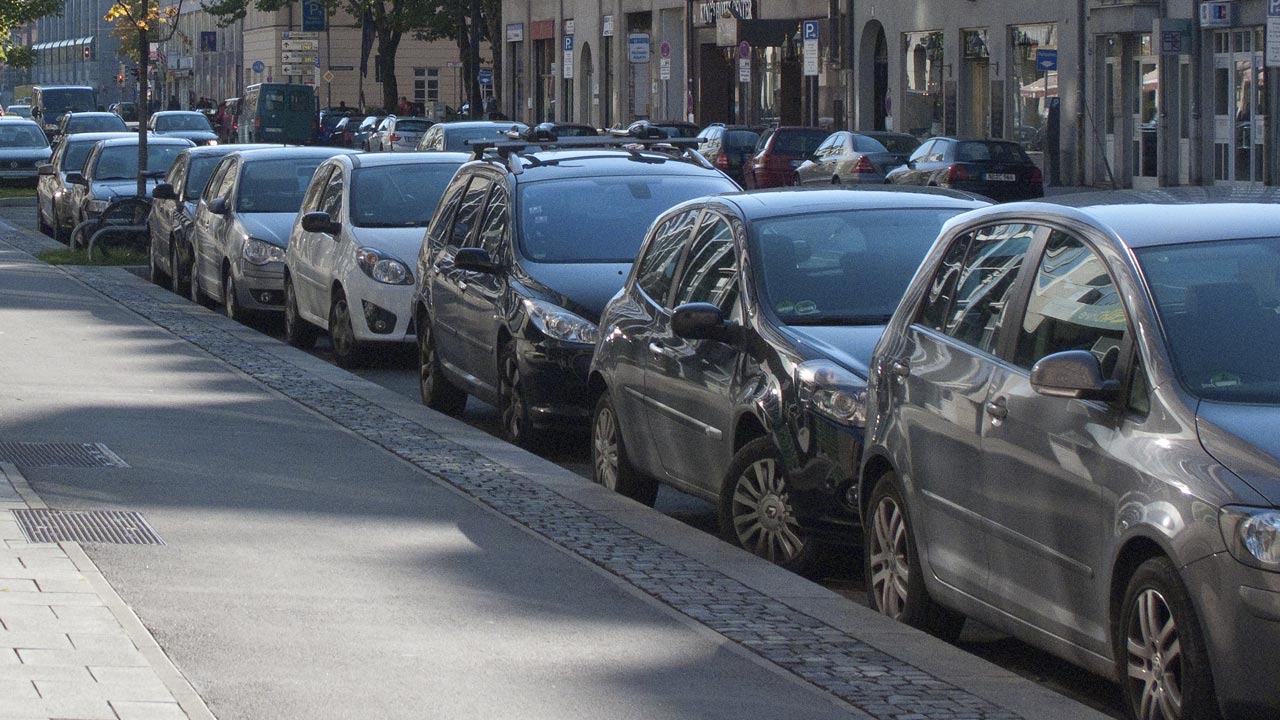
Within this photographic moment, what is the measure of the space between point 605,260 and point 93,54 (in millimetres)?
142197

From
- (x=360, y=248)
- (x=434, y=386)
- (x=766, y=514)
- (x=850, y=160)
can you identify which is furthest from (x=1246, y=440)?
(x=850, y=160)

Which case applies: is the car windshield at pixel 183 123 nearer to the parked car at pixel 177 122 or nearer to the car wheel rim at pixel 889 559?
the parked car at pixel 177 122

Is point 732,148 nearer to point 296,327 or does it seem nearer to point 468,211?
point 296,327

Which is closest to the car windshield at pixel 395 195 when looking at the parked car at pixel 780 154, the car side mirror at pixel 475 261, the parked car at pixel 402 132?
the car side mirror at pixel 475 261

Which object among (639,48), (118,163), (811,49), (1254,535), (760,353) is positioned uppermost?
(639,48)

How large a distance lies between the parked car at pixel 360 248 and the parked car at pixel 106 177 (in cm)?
1164

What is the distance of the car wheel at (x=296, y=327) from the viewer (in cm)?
1728

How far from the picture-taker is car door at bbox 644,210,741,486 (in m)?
8.82

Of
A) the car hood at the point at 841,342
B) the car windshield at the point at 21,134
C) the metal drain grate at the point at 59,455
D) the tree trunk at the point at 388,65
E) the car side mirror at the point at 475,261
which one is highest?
the tree trunk at the point at 388,65

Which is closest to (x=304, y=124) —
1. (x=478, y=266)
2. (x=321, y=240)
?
(x=321, y=240)

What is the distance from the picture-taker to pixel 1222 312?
19.6ft

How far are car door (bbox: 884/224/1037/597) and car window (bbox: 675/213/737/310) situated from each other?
6.04 ft

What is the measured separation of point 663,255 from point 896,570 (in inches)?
118

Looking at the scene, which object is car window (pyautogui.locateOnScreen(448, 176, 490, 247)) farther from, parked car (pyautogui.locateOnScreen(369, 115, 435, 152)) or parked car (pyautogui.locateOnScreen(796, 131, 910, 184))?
parked car (pyautogui.locateOnScreen(369, 115, 435, 152))
